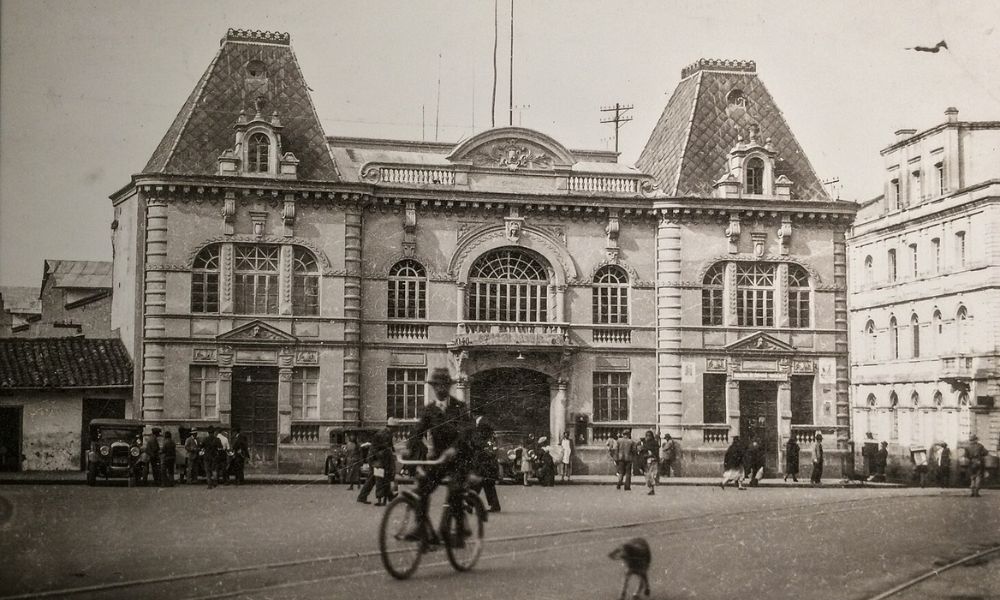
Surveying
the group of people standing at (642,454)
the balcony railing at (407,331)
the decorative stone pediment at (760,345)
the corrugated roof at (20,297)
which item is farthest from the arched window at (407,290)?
the corrugated roof at (20,297)

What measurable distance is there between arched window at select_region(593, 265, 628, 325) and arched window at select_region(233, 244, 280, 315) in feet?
33.0

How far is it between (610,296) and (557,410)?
4.16 meters

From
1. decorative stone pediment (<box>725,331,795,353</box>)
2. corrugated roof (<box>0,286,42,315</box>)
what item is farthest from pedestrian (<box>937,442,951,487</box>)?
corrugated roof (<box>0,286,42,315</box>)

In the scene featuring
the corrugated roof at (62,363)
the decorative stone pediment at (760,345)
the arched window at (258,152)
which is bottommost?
the corrugated roof at (62,363)

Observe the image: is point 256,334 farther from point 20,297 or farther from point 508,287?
point 20,297

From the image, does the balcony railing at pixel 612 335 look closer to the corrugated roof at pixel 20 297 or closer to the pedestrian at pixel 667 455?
the pedestrian at pixel 667 455

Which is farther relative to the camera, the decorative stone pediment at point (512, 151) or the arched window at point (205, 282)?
the decorative stone pediment at point (512, 151)

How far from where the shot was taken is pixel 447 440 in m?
14.5

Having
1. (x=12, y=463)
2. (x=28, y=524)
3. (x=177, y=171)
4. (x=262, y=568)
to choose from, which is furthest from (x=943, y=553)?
(x=12, y=463)

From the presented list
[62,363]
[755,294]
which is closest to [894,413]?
[755,294]

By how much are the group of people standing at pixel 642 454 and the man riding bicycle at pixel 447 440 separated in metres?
15.8

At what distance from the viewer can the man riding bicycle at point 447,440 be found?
13.9m

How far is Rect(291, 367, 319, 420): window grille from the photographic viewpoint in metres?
35.5

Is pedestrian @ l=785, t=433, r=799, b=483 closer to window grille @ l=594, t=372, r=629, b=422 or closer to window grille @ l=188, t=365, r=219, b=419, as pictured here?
window grille @ l=594, t=372, r=629, b=422
